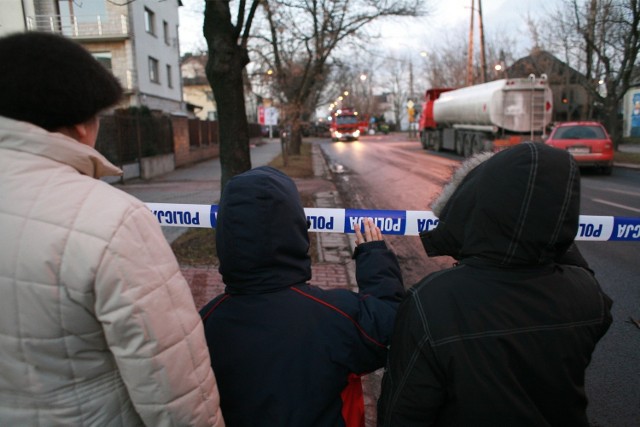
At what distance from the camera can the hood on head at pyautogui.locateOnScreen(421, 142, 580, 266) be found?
1.39m

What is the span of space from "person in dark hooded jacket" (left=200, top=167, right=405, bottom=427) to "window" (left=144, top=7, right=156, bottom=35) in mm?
34588

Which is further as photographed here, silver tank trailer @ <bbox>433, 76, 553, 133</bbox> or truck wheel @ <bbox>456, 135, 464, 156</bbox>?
truck wheel @ <bbox>456, 135, 464, 156</bbox>

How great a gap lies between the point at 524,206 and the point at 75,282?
3.90 ft

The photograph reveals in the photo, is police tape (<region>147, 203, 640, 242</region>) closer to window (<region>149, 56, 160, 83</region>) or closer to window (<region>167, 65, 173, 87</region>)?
window (<region>149, 56, 160, 83</region>)

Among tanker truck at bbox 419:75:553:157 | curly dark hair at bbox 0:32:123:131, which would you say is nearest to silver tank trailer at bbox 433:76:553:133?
tanker truck at bbox 419:75:553:157

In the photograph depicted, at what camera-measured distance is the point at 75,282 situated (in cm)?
123

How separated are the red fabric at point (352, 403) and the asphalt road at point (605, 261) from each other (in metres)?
0.92

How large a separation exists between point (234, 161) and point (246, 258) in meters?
6.36

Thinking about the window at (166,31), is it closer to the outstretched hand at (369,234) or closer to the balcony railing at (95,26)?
the balcony railing at (95,26)

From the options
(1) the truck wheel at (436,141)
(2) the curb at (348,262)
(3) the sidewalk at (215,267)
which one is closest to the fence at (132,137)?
(3) the sidewalk at (215,267)

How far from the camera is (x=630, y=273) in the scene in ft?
21.0

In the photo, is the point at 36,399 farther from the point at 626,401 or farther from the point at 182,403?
the point at 626,401

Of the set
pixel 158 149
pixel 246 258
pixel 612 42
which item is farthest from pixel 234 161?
pixel 612 42

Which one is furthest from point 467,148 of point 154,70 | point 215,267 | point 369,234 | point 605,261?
point 369,234
